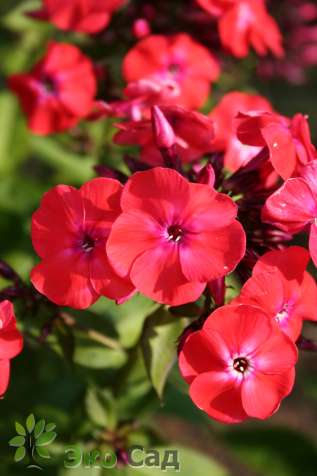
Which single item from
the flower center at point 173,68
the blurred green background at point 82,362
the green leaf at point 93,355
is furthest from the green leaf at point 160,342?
the flower center at point 173,68

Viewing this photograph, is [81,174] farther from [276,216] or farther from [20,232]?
[276,216]

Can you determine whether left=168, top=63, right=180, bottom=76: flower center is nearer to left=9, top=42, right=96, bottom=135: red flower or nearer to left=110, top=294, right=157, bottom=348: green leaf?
left=9, top=42, right=96, bottom=135: red flower

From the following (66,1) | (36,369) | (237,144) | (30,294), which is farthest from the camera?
(36,369)

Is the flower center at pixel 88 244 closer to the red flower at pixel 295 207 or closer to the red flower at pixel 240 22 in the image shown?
the red flower at pixel 295 207

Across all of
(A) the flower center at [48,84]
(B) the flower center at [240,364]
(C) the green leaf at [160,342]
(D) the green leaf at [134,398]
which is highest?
(A) the flower center at [48,84]

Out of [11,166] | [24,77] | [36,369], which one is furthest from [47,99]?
[36,369]

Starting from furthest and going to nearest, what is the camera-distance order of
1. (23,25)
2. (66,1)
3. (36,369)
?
(23,25) → (36,369) → (66,1)

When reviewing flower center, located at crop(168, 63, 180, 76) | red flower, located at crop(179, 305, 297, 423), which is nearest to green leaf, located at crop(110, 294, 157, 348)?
red flower, located at crop(179, 305, 297, 423)

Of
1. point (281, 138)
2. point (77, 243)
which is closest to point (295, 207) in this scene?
point (281, 138)
